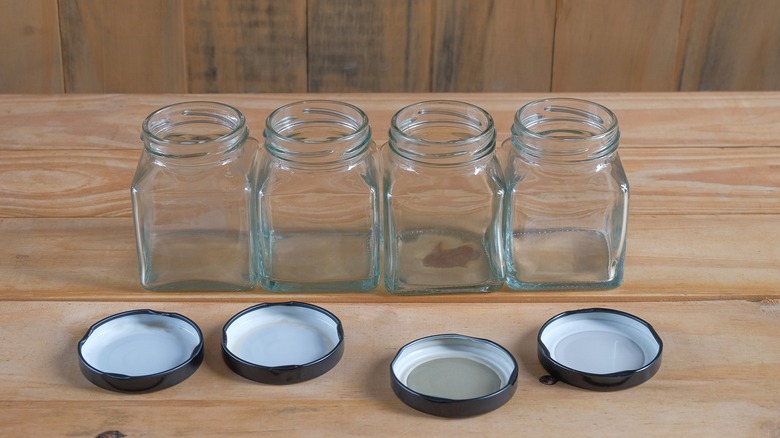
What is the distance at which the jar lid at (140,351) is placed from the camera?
0.81 m

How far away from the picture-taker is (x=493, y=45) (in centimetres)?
187

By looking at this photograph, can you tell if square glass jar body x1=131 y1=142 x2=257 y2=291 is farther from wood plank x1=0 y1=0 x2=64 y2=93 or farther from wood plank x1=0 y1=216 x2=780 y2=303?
wood plank x1=0 y1=0 x2=64 y2=93

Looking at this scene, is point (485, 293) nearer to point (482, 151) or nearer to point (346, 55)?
point (482, 151)

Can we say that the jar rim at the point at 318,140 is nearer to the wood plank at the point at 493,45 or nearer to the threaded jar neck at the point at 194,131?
the threaded jar neck at the point at 194,131

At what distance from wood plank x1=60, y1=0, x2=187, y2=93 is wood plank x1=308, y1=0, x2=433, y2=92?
0.78 ft

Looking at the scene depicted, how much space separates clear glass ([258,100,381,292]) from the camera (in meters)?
0.94

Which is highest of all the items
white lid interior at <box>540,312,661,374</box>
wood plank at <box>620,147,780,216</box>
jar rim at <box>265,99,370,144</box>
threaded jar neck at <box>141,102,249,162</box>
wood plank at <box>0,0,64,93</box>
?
jar rim at <box>265,99,370,144</box>

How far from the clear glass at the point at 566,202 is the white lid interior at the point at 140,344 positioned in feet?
0.97

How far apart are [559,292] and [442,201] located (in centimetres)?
13

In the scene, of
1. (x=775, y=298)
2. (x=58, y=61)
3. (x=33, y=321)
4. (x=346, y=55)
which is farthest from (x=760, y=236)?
(x=58, y=61)

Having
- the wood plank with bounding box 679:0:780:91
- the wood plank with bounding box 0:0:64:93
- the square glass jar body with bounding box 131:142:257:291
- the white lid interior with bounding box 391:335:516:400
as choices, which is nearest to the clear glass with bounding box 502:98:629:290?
the white lid interior with bounding box 391:335:516:400

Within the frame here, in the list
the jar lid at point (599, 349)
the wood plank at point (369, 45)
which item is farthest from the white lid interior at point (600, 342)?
the wood plank at point (369, 45)

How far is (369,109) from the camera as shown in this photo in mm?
1272

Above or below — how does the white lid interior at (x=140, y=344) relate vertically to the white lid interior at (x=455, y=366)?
below
